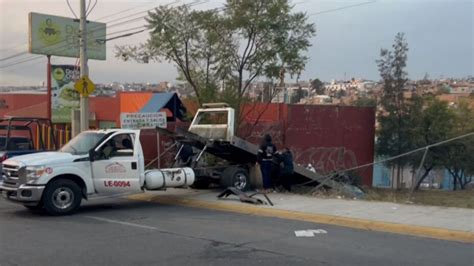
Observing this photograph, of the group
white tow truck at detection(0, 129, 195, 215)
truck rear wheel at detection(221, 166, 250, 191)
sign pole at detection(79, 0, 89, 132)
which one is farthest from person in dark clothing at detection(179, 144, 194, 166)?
sign pole at detection(79, 0, 89, 132)

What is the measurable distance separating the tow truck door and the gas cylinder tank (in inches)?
17.2

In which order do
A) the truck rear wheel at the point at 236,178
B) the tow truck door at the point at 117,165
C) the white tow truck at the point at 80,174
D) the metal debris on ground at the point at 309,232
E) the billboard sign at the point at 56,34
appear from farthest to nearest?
the billboard sign at the point at 56,34 < the truck rear wheel at the point at 236,178 < the tow truck door at the point at 117,165 < the white tow truck at the point at 80,174 < the metal debris on ground at the point at 309,232

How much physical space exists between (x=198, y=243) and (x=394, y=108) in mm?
25242

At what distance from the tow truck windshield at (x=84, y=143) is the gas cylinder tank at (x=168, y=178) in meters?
1.47

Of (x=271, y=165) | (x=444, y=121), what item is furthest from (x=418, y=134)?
(x=271, y=165)

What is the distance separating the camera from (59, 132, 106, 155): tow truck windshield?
13.4m

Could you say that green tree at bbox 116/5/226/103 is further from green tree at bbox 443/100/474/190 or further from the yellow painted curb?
green tree at bbox 443/100/474/190

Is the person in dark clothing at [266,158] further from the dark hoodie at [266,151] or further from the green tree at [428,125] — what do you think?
the green tree at [428,125]

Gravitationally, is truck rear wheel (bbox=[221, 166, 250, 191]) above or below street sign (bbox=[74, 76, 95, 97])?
below

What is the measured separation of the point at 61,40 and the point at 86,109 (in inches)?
620

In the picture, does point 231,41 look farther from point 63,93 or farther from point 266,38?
point 63,93

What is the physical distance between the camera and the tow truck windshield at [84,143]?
44.1ft

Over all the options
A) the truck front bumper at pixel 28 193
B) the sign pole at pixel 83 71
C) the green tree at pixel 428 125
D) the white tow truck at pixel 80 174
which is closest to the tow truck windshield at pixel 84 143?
the white tow truck at pixel 80 174

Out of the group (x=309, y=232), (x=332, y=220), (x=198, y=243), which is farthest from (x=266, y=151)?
(x=198, y=243)
